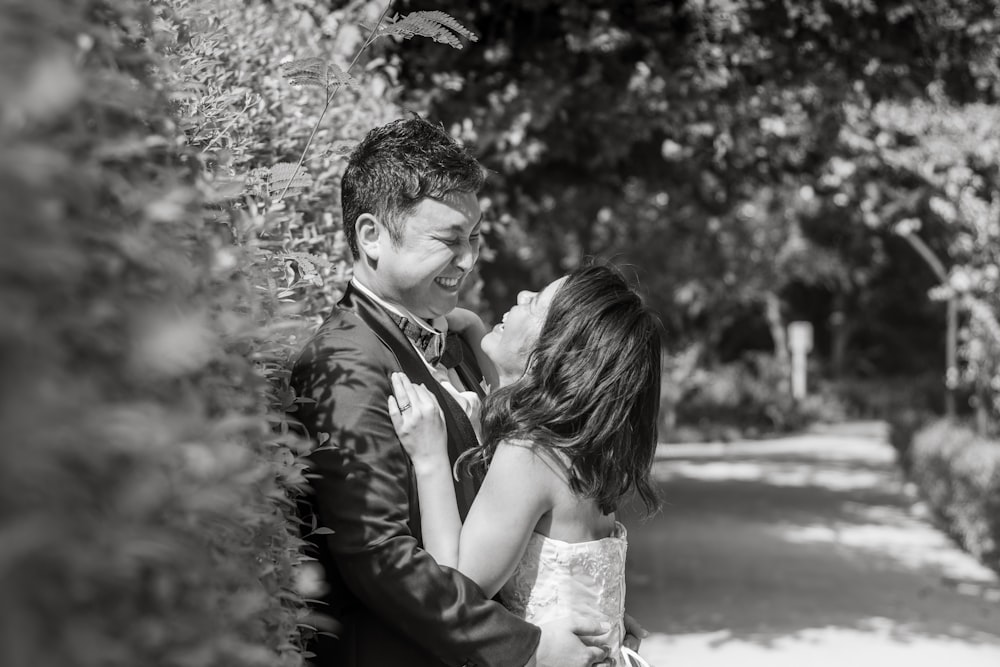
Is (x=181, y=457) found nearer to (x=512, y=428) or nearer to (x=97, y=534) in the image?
(x=97, y=534)

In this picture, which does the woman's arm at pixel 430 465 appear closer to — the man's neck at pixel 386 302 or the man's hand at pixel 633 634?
the man's neck at pixel 386 302

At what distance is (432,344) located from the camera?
252 cm

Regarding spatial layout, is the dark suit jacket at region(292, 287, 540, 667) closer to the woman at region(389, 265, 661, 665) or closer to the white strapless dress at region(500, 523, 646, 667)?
the woman at region(389, 265, 661, 665)

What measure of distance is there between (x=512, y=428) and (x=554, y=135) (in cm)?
506

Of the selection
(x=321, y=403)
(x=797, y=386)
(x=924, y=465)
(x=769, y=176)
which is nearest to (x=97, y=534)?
(x=321, y=403)

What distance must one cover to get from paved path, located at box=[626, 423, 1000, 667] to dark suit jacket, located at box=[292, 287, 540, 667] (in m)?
4.76

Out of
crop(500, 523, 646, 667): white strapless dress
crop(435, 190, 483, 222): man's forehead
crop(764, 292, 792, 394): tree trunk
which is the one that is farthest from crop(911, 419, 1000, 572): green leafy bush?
crop(764, 292, 792, 394): tree trunk

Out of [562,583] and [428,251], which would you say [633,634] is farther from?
[428,251]

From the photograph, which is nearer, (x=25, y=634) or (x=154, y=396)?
(x=25, y=634)

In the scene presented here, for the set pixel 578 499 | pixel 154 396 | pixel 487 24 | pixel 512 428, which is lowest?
pixel 578 499

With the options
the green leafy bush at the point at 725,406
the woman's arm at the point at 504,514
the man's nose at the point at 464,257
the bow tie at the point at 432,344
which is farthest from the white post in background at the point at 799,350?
the woman's arm at the point at 504,514

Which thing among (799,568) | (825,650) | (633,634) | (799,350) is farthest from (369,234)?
(799,350)

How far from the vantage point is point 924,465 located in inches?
555

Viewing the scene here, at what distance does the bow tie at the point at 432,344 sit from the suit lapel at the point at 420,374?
5 cm
